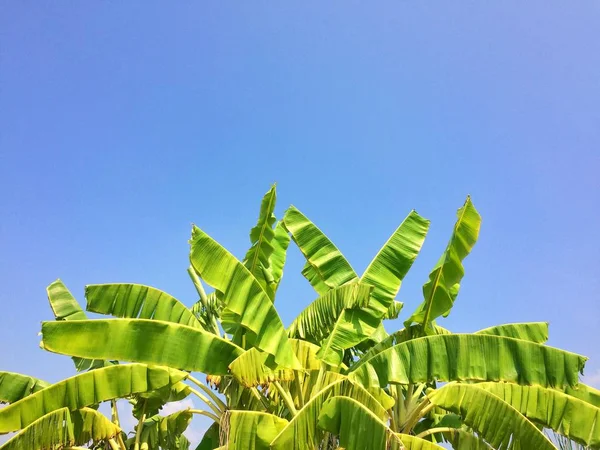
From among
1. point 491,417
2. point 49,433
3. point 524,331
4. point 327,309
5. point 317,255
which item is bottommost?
point 49,433

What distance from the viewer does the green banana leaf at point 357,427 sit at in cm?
568

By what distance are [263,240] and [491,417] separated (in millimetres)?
4288

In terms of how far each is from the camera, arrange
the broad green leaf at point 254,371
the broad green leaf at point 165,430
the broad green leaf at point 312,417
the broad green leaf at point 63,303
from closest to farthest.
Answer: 1. the broad green leaf at point 312,417
2. the broad green leaf at point 254,371
3. the broad green leaf at point 63,303
4. the broad green leaf at point 165,430

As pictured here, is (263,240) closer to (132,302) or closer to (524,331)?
(132,302)

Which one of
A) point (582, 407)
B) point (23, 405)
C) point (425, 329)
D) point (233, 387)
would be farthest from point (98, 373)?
point (582, 407)

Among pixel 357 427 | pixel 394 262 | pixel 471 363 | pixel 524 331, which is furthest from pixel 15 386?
pixel 524 331

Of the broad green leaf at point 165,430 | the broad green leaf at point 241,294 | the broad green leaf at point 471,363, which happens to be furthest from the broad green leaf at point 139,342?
the broad green leaf at point 165,430

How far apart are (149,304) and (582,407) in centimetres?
630

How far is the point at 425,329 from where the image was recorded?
8.49 meters

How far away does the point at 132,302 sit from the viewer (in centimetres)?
756

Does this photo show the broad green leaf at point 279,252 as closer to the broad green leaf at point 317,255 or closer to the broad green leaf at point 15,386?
the broad green leaf at point 317,255

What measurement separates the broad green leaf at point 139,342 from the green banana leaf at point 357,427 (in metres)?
1.66

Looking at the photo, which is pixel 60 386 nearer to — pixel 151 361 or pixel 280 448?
pixel 151 361

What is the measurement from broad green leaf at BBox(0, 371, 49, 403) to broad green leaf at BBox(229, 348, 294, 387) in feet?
16.7
